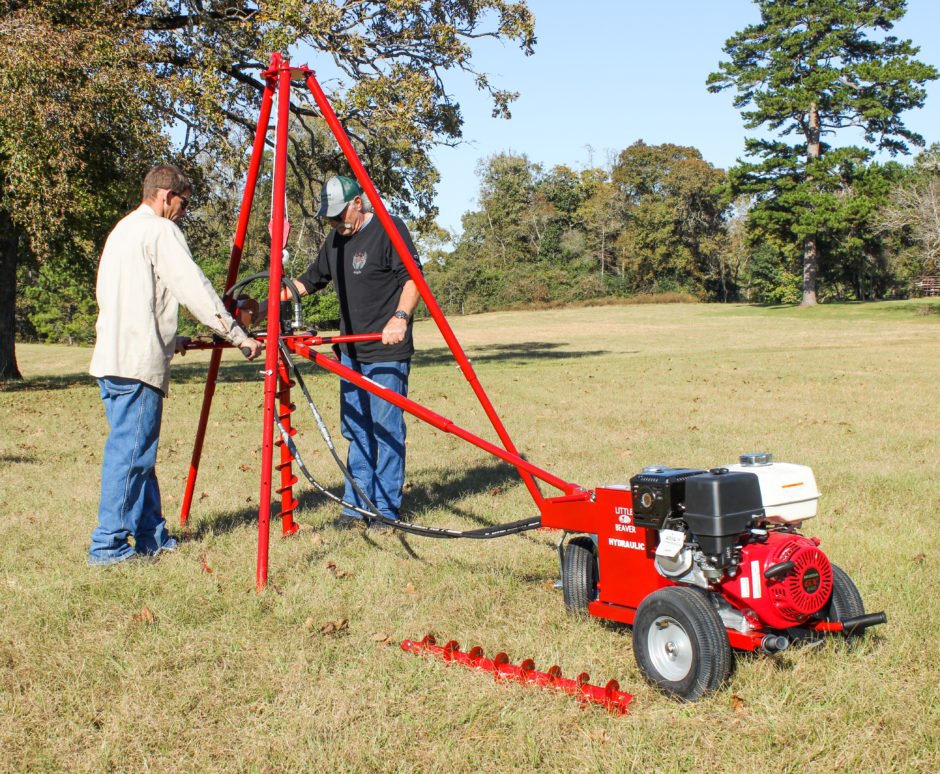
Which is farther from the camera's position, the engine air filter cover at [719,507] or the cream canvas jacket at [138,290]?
the cream canvas jacket at [138,290]

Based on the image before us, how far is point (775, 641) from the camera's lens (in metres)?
3.59

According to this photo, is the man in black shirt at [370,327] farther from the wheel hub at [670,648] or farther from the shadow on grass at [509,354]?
the shadow on grass at [509,354]

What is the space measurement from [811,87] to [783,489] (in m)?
54.2

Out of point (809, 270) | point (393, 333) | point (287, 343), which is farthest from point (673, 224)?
point (287, 343)

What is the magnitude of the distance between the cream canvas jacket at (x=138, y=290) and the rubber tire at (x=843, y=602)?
345cm

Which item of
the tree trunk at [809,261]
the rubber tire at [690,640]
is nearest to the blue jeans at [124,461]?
the rubber tire at [690,640]

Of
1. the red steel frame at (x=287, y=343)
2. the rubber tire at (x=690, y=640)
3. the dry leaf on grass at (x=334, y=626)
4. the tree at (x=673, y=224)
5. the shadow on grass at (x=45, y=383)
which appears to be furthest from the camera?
the tree at (x=673, y=224)

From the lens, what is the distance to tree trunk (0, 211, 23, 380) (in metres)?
18.3

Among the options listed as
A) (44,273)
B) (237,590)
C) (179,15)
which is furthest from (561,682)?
(44,273)

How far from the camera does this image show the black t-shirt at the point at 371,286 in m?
6.23

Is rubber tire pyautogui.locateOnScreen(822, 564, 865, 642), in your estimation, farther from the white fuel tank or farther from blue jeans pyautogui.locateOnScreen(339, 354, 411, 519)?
blue jeans pyautogui.locateOnScreen(339, 354, 411, 519)

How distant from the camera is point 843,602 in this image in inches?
155

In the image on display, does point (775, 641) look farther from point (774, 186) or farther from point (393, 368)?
point (774, 186)

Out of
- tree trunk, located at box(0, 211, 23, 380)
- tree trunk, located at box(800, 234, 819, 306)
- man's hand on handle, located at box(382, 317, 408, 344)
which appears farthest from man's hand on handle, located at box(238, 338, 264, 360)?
tree trunk, located at box(800, 234, 819, 306)
